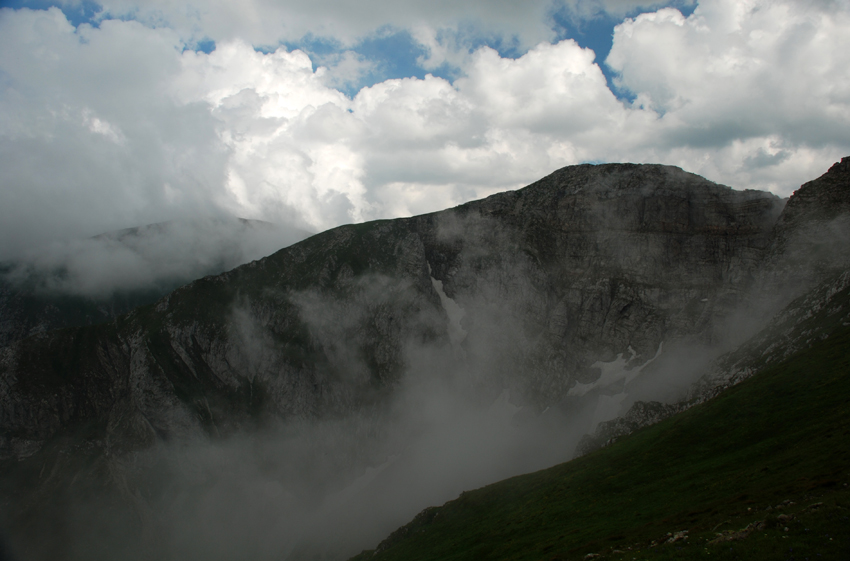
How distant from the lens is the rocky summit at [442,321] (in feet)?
376

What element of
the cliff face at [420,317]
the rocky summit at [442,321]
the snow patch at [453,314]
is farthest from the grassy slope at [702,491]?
the snow patch at [453,314]

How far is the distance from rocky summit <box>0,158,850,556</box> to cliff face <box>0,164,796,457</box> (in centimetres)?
50

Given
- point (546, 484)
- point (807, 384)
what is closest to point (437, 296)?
point (546, 484)

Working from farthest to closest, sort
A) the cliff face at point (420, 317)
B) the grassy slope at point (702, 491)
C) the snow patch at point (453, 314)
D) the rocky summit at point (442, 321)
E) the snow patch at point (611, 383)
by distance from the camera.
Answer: the snow patch at point (453, 314) < the cliff face at point (420, 317) < the rocky summit at point (442, 321) < the snow patch at point (611, 383) < the grassy slope at point (702, 491)

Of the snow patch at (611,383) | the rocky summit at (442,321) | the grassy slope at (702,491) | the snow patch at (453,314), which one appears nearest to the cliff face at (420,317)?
the snow patch at (453,314)

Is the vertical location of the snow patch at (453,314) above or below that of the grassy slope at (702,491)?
above

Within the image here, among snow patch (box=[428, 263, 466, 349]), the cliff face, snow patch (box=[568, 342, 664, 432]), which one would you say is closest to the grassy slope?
snow patch (box=[568, 342, 664, 432])

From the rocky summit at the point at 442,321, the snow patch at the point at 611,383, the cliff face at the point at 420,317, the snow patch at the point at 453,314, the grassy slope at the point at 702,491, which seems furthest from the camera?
the snow patch at the point at 453,314

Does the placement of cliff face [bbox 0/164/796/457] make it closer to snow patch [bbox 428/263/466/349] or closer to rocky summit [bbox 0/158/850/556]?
snow patch [bbox 428/263/466/349]

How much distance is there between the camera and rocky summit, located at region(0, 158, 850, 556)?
376 ft

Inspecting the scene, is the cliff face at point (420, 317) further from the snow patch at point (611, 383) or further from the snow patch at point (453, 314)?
the snow patch at point (611, 383)

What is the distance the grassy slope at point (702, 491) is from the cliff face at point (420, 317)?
60628mm

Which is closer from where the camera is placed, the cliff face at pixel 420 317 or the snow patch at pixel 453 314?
the cliff face at pixel 420 317

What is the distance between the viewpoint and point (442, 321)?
146 meters
